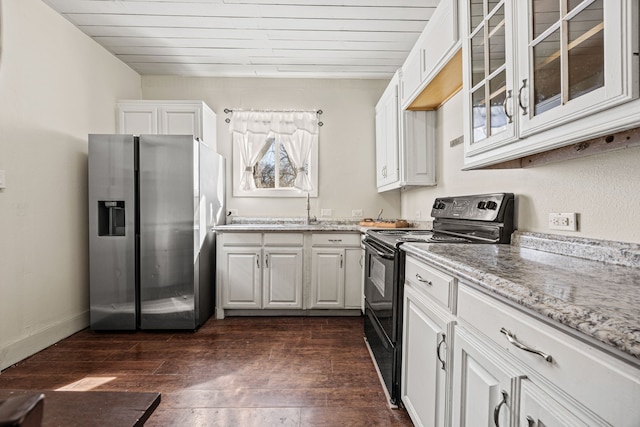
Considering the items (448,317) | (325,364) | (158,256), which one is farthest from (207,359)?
(448,317)

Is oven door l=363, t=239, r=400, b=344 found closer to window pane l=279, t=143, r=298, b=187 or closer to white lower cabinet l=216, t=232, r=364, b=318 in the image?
white lower cabinet l=216, t=232, r=364, b=318

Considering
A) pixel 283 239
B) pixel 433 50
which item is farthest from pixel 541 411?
pixel 283 239

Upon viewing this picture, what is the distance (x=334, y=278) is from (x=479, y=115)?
2.09 m

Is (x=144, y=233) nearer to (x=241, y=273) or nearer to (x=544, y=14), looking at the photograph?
(x=241, y=273)

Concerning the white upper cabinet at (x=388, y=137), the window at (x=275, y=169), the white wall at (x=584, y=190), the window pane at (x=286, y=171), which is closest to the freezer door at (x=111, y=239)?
the window at (x=275, y=169)

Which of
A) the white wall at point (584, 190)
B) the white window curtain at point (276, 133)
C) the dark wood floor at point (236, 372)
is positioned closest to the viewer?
the white wall at point (584, 190)

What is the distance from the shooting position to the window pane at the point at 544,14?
109 cm

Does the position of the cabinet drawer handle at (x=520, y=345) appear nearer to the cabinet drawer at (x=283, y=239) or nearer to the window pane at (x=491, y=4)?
the window pane at (x=491, y=4)

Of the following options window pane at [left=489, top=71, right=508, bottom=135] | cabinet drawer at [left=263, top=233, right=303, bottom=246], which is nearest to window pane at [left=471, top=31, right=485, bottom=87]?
window pane at [left=489, top=71, right=508, bottom=135]

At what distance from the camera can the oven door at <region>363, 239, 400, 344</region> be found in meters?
1.79

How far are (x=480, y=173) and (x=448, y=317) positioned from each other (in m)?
1.24

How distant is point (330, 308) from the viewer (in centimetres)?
327

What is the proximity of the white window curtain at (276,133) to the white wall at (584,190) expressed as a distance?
6.85ft

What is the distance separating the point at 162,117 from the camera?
345 cm
